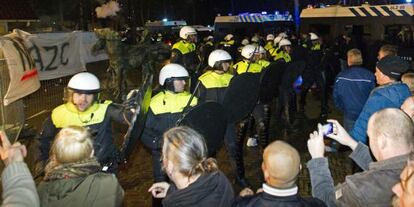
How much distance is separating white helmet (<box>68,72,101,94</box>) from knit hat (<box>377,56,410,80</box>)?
3.05 m

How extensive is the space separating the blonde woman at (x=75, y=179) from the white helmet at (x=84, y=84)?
1.36 metres

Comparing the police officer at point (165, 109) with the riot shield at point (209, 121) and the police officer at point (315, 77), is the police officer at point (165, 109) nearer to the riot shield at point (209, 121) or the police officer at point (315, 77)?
the riot shield at point (209, 121)

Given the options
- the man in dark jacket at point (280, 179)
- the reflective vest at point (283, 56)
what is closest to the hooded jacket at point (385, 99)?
the man in dark jacket at point (280, 179)

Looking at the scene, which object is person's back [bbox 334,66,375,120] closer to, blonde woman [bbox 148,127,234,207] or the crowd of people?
the crowd of people

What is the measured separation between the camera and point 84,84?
4.46 metres

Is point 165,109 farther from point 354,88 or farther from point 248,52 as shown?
point 248,52

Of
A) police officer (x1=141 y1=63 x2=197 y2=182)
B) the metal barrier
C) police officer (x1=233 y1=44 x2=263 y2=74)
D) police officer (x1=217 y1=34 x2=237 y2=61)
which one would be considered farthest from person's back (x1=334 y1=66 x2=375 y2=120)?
police officer (x1=217 y1=34 x2=237 y2=61)

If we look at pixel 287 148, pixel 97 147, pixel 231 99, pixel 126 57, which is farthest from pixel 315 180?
pixel 126 57

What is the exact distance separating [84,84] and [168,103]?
89 centimetres

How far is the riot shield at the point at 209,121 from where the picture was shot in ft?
14.8

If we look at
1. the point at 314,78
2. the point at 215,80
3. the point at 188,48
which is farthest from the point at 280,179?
the point at 188,48

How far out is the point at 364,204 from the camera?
2838 millimetres

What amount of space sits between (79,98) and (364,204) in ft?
8.97

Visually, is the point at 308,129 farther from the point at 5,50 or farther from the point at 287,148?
the point at 287,148
